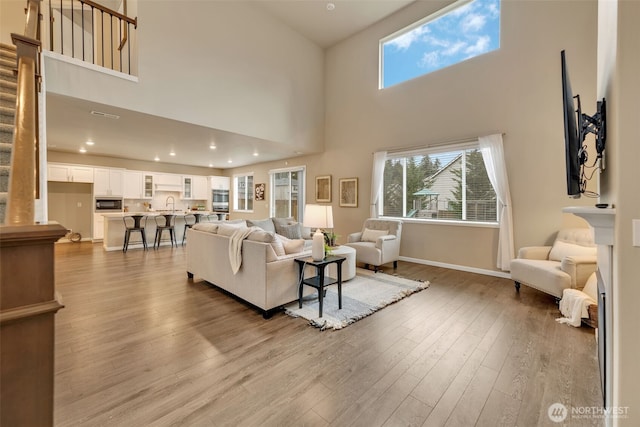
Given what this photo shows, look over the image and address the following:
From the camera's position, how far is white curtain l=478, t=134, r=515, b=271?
4492mm

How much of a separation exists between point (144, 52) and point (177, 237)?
5105 mm

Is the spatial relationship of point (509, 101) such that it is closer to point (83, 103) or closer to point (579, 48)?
point (579, 48)

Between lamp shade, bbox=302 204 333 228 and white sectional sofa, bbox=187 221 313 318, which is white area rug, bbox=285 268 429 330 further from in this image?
lamp shade, bbox=302 204 333 228

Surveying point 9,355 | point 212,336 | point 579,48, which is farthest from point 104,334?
point 579,48

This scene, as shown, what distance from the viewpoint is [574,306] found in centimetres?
287

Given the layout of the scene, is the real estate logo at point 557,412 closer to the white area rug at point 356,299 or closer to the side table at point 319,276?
the white area rug at point 356,299

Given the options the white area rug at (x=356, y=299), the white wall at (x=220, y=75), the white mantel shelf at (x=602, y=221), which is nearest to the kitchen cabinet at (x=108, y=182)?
the white wall at (x=220, y=75)

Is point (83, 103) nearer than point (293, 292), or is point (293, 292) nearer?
point (293, 292)

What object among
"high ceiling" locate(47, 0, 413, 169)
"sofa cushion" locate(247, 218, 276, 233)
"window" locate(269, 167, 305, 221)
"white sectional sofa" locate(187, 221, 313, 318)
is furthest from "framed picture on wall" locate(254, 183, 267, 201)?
"white sectional sofa" locate(187, 221, 313, 318)

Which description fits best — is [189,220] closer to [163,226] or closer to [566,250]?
[163,226]

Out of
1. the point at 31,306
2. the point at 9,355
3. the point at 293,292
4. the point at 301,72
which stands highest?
the point at 301,72

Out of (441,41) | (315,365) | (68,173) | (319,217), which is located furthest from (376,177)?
(68,173)

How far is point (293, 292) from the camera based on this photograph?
324 cm

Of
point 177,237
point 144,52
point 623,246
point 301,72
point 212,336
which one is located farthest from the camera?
point 177,237
